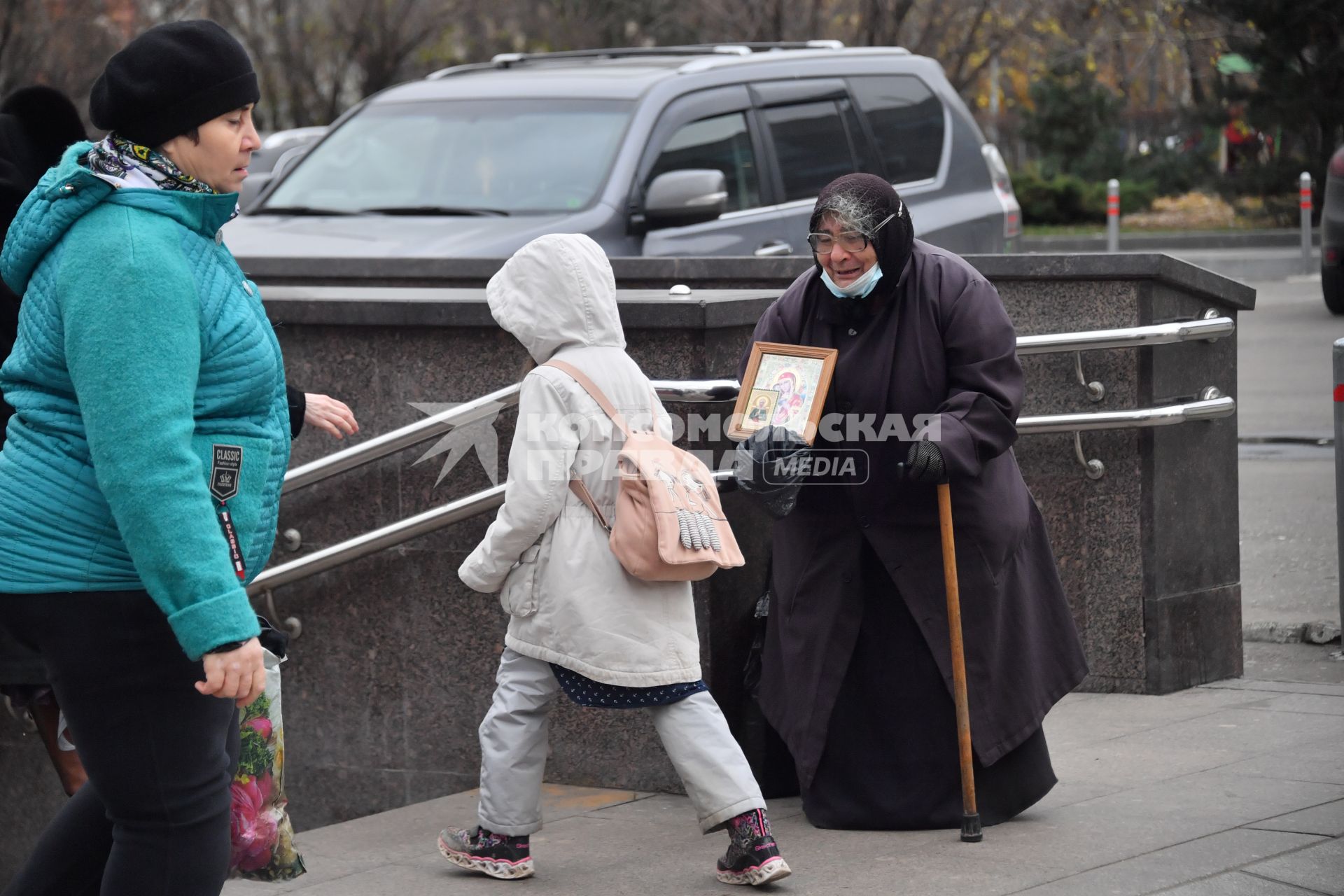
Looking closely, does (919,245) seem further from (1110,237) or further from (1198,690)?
(1110,237)

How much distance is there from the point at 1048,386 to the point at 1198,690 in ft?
3.75

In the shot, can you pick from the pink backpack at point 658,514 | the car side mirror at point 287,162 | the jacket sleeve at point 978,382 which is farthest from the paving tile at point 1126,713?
the car side mirror at point 287,162

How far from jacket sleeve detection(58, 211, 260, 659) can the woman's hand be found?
27mm

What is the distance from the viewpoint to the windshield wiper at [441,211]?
773cm

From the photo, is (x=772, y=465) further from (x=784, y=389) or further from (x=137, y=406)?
(x=137, y=406)

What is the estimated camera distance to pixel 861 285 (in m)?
4.50

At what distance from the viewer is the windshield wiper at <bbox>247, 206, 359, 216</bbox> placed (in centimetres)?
813

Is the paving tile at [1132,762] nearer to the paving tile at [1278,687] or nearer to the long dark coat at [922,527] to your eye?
the long dark coat at [922,527]

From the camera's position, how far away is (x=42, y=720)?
4.71 meters

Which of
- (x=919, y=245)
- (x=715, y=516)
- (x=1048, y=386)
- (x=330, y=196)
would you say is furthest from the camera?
(x=330, y=196)

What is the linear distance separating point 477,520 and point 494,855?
1.41m

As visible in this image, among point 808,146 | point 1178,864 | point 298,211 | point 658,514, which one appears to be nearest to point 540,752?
point 658,514

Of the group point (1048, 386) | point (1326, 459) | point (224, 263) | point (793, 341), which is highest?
point (224, 263)

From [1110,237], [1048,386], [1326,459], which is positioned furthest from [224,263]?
[1110,237]
